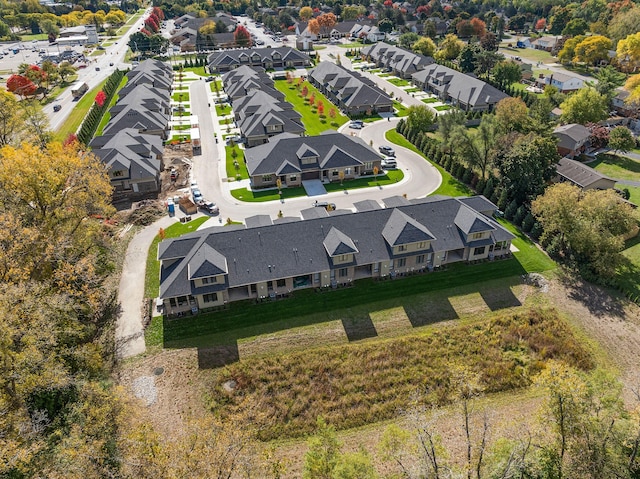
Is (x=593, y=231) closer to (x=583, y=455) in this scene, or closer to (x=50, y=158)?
(x=583, y=455)

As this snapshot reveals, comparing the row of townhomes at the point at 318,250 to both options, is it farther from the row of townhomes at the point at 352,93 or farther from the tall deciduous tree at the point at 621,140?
the row of townhomes at the point at 352,93

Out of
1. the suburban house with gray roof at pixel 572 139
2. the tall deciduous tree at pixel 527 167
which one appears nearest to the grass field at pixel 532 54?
the suburban house with gray roof at pixel 572 139

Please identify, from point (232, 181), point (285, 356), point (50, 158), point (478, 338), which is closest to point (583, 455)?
point (478, 338)

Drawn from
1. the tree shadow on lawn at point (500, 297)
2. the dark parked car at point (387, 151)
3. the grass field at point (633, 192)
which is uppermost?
the dark parked car at point (387, 151)

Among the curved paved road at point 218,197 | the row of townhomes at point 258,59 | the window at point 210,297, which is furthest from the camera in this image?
the row of townhomes at point 258,59

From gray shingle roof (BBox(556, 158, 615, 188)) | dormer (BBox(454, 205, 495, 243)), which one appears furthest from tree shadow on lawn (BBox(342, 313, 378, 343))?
gray shingle roof (BBox(556, 158, 615, 188))

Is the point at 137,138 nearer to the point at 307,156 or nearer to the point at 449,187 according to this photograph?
the point at 307,156
